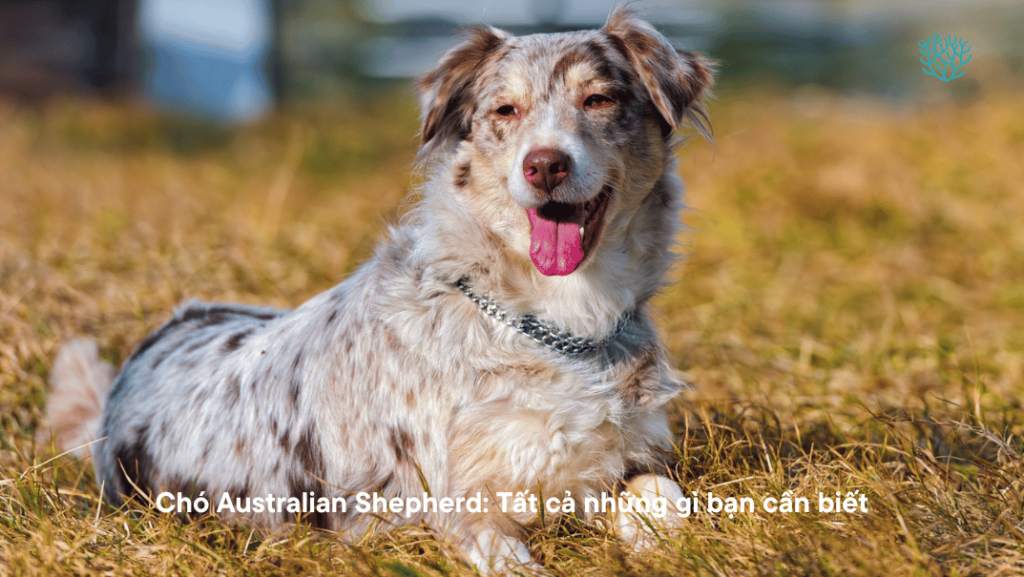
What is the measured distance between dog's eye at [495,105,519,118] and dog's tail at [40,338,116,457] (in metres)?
2.26

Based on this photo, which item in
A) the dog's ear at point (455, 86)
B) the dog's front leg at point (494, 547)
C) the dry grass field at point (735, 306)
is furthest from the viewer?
the dog's ear at point (455, 86)

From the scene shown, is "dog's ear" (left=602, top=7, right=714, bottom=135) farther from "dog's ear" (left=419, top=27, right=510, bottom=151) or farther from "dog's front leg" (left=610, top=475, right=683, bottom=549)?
"dog's front leg" (left=610, top=475, right=683, bottom=549)

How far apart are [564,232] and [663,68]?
751 mm

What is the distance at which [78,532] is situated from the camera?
3.00 m

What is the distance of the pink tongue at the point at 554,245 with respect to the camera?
3.05 m

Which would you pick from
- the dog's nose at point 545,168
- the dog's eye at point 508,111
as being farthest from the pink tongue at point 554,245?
the dog's eye at point 508,111

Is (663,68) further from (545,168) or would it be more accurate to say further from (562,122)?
(545,168)

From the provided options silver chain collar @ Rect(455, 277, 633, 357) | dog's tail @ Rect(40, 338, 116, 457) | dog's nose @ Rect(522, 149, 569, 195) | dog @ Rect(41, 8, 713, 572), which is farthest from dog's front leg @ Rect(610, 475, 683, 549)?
dog's tail @ Rect(40, 338, 116, 457)

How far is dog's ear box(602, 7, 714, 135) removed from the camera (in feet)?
10.6

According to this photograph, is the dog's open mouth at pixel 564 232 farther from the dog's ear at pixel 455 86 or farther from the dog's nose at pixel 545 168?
the dog's ear at pixel 455 86

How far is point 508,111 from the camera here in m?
3.26

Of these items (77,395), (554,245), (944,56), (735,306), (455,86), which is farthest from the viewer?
(735,306)

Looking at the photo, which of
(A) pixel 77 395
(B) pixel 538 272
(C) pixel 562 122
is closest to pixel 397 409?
(B) pixel 538 272

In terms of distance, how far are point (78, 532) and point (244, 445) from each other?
0.61m
